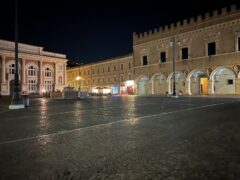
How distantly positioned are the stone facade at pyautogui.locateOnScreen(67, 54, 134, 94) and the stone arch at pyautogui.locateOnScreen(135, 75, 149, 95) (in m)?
3.23

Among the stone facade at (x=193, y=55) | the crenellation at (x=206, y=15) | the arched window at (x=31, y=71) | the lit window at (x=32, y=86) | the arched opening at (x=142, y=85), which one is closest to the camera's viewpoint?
the stone facade at (x=193, y=55)

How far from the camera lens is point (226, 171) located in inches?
127

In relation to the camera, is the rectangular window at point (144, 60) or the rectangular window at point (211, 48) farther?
the rectangular window at point (144, 60)

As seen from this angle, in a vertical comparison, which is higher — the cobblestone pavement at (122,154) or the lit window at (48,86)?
the lit window at (48,86)

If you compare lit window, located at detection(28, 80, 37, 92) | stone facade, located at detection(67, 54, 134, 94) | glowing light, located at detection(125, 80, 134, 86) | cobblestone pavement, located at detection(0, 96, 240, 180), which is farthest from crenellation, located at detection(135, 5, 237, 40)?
cobblestone pavement, located at detection(0, 96, 240, 180)

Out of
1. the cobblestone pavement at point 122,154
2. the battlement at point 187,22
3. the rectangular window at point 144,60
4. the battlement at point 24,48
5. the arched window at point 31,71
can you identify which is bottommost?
the cobblestone pavement at point 122,154

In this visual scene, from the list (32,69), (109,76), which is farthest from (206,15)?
(32,69)

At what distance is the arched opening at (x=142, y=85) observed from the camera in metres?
46.1

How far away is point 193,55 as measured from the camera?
37156 mm

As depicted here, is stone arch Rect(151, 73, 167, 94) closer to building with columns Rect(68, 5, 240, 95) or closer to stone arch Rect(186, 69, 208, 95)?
building with columns Rect(68, 5, 240, 95)

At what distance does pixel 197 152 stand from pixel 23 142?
393 centimetres

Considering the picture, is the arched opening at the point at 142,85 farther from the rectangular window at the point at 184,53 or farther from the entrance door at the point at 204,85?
the entrance door at the point at 204,85

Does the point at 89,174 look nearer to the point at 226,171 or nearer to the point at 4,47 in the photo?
the point at 226,171

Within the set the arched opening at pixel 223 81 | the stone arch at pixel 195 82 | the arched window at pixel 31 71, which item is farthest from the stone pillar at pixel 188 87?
the arched window at pixel 31 71
